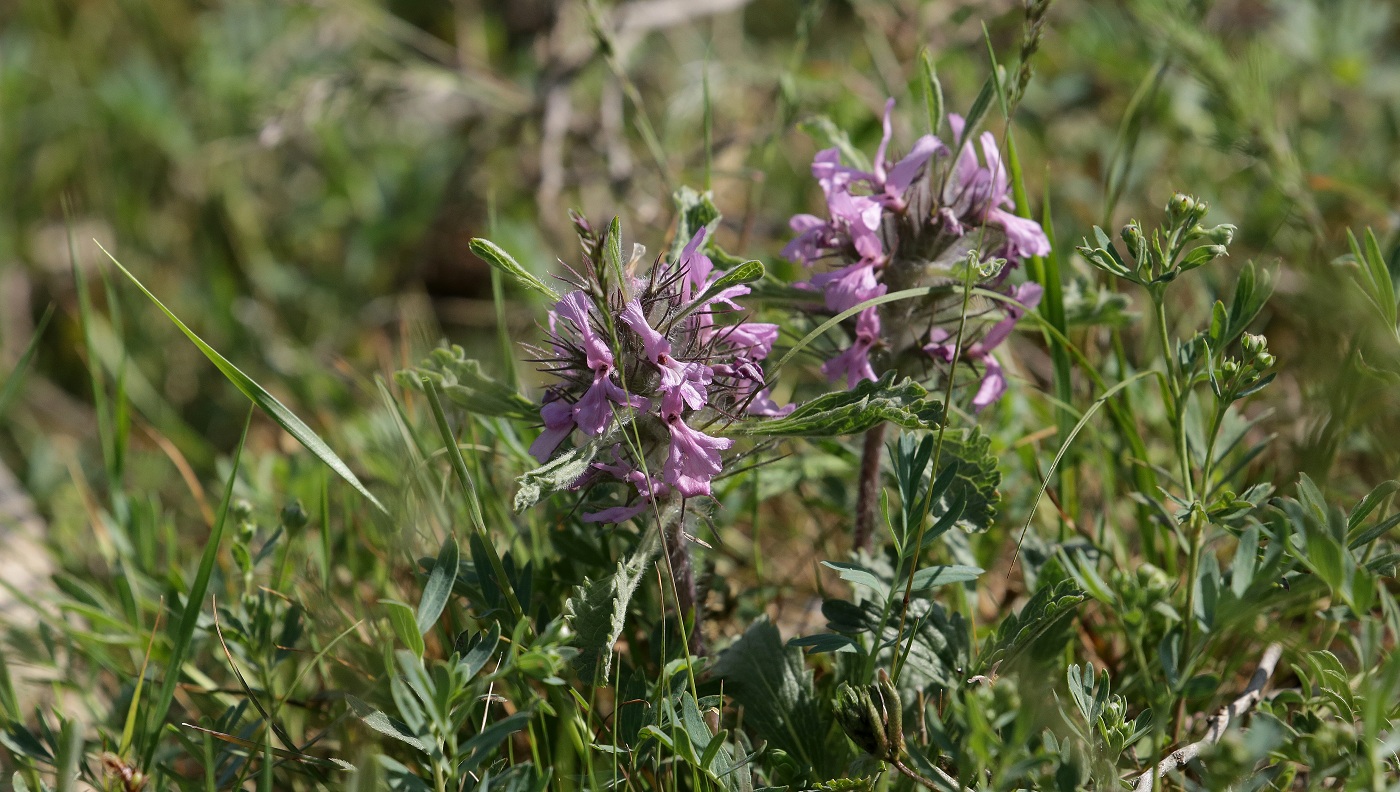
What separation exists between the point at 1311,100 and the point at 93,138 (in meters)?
5.39

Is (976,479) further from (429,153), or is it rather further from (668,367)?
(429,153)

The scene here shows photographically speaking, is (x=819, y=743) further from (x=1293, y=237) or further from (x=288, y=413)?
(x=1293, y=237)

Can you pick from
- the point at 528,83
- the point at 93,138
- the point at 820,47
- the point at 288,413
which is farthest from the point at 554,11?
the point at 288,413

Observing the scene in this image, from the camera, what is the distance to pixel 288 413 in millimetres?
2158

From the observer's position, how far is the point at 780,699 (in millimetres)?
2146

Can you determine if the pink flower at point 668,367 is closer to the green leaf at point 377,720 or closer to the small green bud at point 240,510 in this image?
the green leaf at point 377,720

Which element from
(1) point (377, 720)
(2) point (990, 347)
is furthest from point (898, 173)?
(1) point (377, 720)

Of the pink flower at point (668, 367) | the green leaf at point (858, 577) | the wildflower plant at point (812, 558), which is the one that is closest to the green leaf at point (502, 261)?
the wildflower plant at point (812, 558)

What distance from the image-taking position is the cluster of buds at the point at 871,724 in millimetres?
1831

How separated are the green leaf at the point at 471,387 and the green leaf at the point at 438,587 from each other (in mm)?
275

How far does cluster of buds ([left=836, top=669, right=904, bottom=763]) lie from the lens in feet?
6.01

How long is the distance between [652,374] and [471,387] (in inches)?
14.9

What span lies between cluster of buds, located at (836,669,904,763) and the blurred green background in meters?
1.79

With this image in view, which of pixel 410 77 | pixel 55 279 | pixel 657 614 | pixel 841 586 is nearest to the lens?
pixel 657 614
